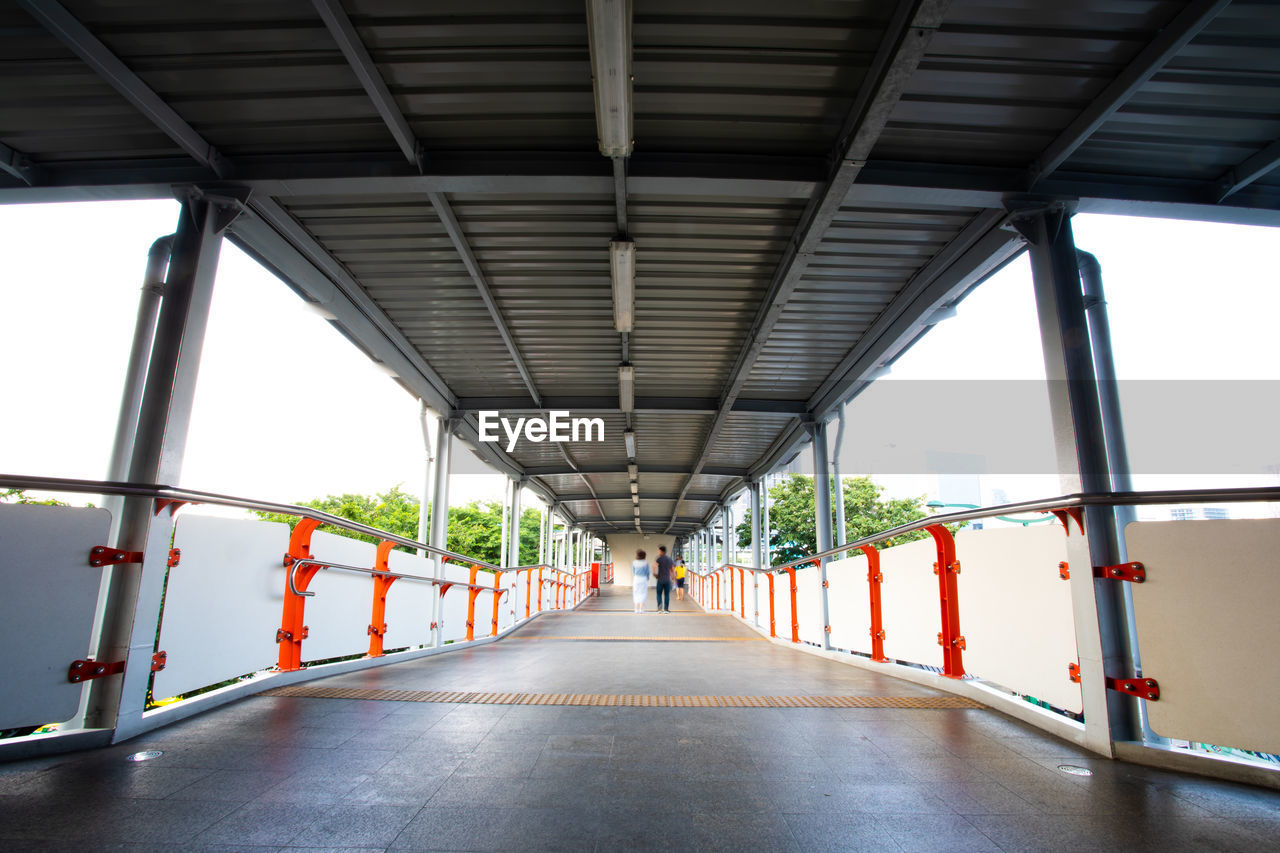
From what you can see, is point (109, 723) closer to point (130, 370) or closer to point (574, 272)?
point (130, 370)

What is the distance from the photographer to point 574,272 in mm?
5602

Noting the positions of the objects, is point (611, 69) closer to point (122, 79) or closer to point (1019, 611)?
point (122, 79)

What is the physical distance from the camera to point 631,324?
6.05 m

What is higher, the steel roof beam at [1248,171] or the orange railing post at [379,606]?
the steel roof beam at [1248,171]

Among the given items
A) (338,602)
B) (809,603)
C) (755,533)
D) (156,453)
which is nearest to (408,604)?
(338,602)

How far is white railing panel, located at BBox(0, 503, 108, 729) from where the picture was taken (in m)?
2.47

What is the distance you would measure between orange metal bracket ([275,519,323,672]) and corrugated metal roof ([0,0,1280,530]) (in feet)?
6.81

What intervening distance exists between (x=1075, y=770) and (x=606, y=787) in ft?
5.62

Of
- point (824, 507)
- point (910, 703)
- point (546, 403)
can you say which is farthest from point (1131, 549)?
point (546, 403)

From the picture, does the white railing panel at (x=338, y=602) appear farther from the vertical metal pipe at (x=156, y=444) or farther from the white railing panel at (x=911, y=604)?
the white railing panel at (x=911, y=604)

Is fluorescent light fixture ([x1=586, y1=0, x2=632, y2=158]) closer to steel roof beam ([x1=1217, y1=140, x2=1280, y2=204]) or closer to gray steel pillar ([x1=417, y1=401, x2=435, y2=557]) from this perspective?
steel roof beam ([x1=1217, y1=140, x2=1280, y2=204])

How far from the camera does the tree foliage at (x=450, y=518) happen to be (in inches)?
955

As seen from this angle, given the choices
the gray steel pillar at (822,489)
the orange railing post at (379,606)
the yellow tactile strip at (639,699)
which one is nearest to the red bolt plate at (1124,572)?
the yellow tactile strip at (639,699)

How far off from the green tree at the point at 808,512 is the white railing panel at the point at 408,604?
95.9ft
